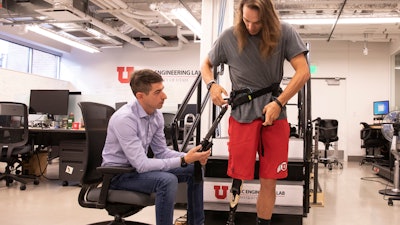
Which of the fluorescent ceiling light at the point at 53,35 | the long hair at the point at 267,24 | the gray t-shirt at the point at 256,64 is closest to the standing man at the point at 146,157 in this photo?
the gray t-shirt at the point at 256,64

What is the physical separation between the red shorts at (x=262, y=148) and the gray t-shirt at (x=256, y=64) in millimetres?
52

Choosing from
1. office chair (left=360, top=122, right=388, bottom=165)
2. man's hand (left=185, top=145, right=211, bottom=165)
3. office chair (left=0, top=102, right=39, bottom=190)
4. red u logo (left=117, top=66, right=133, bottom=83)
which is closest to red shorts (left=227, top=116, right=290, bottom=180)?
man's hand (left=185, top=145, right=211, bottom=165)

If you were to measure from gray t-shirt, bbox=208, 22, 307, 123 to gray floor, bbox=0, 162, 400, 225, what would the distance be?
1.90m

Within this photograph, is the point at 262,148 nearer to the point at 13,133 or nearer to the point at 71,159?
the point at 71,159

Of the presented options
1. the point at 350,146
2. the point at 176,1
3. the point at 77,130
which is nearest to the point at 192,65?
the point at 176,1

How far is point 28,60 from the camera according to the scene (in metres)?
10.1

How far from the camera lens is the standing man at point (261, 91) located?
1.73 meters

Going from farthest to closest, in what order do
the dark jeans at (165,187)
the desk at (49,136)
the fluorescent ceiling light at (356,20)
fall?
1. the fluorescent ceiling light at (356,20)
2. the desk at (49,136)
3. the dark jeans at (165,187)

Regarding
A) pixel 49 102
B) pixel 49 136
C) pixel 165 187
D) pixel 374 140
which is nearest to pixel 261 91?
pixel 165 187

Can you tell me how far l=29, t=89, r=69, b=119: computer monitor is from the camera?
5871 mm

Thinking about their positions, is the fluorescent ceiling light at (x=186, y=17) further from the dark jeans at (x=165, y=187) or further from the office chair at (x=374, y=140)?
the dark jeans at (x=165, y=187)

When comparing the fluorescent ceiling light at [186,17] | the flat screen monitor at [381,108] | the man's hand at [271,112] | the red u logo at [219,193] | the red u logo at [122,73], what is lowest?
the red u logo at [219,193]

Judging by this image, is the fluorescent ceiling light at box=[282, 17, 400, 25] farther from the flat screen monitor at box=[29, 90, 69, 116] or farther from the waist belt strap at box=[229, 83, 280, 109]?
the waist belt strap at box=[229, 83, 280, 109]

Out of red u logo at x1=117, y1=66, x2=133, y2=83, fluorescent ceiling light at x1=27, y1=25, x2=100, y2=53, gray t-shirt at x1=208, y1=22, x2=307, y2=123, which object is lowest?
gray t-shirt at x1=208, y1=22, x2=307, y2=123
